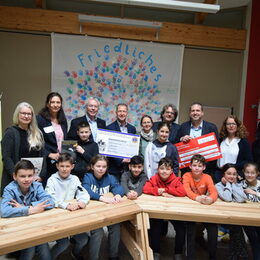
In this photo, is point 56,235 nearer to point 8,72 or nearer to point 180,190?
point 180,190

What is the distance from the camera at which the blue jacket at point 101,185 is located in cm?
230

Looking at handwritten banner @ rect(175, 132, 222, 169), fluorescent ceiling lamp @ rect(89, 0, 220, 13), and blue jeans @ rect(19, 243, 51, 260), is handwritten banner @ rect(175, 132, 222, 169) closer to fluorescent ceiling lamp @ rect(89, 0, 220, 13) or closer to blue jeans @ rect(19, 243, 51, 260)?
blue jeans @ rect(19, 243, 51, 260)

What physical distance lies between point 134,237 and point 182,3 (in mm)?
3045

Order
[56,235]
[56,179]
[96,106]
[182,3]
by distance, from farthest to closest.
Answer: [182,3] → [96,106] → [56,179] → [56,235]

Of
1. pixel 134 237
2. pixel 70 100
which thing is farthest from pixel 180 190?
pixel 70 100

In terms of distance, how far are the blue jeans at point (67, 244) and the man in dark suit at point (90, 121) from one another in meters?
1.07

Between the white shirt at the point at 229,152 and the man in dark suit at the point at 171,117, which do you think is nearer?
the white shirt at the point at 229,152

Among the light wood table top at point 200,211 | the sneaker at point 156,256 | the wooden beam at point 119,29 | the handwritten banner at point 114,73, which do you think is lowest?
the sneaker at point 156,256

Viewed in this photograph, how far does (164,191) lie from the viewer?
2.41 meters

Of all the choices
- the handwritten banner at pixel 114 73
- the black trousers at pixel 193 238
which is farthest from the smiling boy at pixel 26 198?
the handwritten banner at pixel 114 73

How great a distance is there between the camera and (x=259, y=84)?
15.8 feet

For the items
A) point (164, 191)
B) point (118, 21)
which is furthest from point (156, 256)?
point (118, 21)

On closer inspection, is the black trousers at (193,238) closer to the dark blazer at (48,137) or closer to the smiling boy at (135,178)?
the smiling boy at (135,178)

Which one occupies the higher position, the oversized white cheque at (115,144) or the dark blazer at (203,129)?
the dark blazer at (203,129)
